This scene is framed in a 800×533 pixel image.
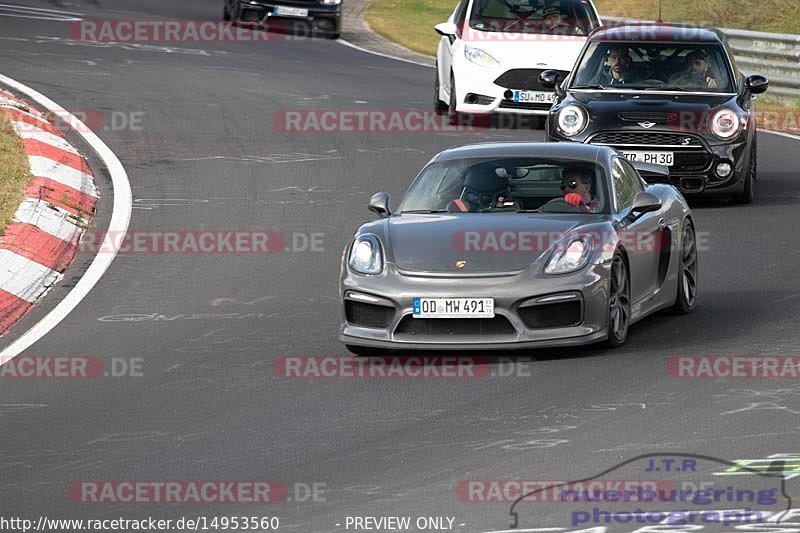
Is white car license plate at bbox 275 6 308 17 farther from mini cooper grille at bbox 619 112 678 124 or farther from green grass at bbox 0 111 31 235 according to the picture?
mini cooper grille at bbox 619 112 678 124

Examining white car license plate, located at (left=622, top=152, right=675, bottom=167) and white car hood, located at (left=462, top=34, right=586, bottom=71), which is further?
white car hood, located at (left=462, top=34, right=586, bottom=71)

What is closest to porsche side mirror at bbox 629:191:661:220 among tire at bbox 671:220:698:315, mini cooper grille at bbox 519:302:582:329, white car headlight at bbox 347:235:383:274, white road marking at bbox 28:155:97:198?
tire at bbox 671:220:698:315

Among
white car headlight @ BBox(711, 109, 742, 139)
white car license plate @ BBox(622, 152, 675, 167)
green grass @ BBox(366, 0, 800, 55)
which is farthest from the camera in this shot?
green grass @ BBox(366, 0, 800, 55)

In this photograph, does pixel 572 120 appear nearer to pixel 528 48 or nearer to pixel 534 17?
pixel 528 48

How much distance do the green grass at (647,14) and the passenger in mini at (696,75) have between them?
519 inches

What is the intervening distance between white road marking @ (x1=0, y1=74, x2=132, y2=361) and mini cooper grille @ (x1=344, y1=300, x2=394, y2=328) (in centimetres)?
206

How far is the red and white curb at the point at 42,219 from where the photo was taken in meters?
11.9

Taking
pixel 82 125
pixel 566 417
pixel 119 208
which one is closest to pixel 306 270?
pixel 119 208

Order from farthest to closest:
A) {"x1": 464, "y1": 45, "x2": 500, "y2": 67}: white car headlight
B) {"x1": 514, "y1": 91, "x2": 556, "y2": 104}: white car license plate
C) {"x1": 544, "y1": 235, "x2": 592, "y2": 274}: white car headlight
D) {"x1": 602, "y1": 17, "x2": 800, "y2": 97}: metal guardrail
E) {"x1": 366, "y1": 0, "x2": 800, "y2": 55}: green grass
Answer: {"x1": 366, "y1": 0, "x2": 800, "y2": 55}: green grass, {"x1": 602, "y1": 17, "x2": 800, "y2": 97}: metal guardrail, {"x1": 464, "y1": 45, "x2": 500, "y2": 67}: white car headlight, {"x1": 514, "y1": 91, "x2": 556, "y2": 104}: white car license plate, {"x1": 544, "y1": 235, "x2": 592, "y2": 274}: white car headlight

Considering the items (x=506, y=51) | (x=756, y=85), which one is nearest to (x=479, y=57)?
(x=506, y=51)

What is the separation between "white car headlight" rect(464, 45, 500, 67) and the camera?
67.0 ft

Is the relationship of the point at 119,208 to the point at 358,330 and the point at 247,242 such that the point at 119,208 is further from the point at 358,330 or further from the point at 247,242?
the point at 358,330

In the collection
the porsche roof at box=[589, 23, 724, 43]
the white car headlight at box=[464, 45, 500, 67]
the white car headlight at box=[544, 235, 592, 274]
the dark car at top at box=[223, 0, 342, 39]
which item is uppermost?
the porsche roof at box=[589, 23, 724, 43]

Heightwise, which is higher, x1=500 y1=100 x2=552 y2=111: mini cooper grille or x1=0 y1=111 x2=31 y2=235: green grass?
x1=0 y1=111 x2=31 y2=235: green grass
